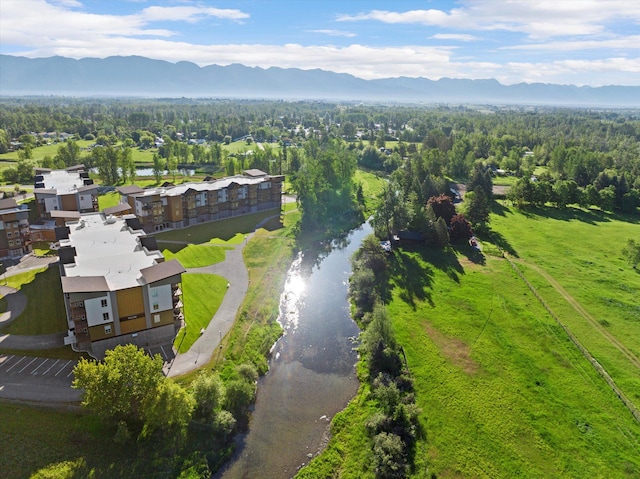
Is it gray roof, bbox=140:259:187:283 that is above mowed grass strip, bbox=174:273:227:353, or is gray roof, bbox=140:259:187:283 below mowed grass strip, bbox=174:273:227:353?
above

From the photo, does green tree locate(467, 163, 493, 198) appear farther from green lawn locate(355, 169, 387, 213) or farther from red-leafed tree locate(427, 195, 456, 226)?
red-leafed tree locate(427, 195, 456, 226)

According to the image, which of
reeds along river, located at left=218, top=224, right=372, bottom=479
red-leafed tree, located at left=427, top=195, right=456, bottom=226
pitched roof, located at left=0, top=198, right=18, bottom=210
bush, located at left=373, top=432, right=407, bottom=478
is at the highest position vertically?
pitched roof, located at left=0, top=198, right=18, bottom=210

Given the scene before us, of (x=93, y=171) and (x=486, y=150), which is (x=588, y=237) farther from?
(x=93, y=171)

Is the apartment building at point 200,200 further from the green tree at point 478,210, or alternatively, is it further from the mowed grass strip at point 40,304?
the green tree at point 478,210

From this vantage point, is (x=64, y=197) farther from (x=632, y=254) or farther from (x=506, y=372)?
(x=632, y=254)

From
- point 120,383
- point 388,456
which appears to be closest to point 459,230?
point 388,456

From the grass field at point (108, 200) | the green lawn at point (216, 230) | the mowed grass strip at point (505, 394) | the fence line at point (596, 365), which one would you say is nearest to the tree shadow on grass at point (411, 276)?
the mowed grass strip at point (505, 394)

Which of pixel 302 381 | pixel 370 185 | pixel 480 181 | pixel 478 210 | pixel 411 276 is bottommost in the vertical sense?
pixel 302 381

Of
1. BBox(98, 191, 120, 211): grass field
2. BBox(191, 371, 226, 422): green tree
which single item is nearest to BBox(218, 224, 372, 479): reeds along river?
BBox(191, 371, 226, 422): green tree

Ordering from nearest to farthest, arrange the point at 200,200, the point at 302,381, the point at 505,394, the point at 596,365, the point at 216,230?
the point at 505,394, the point at 302,381, the point at 596,365, the point at 216,230, the point at 200,200
